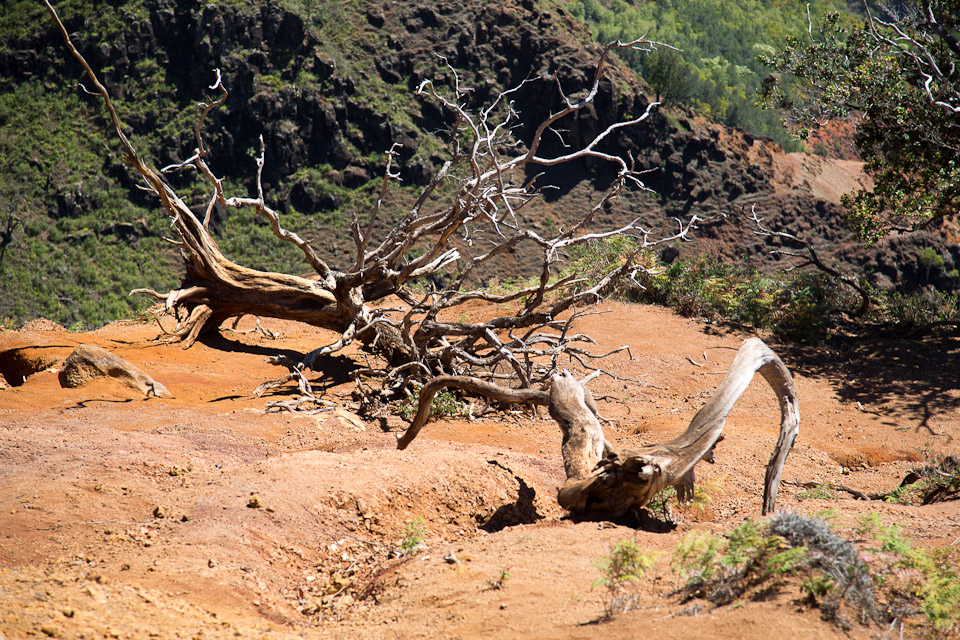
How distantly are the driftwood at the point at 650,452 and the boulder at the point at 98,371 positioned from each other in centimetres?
331

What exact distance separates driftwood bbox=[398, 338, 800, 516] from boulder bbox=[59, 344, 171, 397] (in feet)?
10.9

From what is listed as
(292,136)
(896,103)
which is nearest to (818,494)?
(896,103)

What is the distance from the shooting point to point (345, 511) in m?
3.95

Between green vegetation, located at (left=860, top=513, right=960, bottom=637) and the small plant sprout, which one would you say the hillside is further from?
green vegetation, located at (left=860, top=513, right=960, bottom=637)

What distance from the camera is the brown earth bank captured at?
2.61m

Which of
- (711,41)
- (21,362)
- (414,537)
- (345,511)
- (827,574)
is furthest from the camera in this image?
(711,41)

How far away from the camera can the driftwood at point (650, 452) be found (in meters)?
3.67

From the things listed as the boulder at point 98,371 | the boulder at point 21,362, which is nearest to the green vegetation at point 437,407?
the boulder at point 98,371

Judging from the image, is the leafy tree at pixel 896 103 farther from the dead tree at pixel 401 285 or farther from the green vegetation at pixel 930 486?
the green vegetation at pixel 930 486

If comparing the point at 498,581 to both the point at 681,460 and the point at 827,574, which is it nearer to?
the point at 827,574

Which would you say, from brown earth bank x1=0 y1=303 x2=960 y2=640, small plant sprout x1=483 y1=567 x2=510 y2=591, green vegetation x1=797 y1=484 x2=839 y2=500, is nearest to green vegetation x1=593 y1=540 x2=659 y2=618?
brown earth bank x1=0 y1=303 x2=960 y2=640

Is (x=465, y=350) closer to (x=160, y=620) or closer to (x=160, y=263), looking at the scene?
(x=160, y=620)

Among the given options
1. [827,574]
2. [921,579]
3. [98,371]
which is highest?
[827,574]

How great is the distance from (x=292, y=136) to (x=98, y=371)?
741 inches
